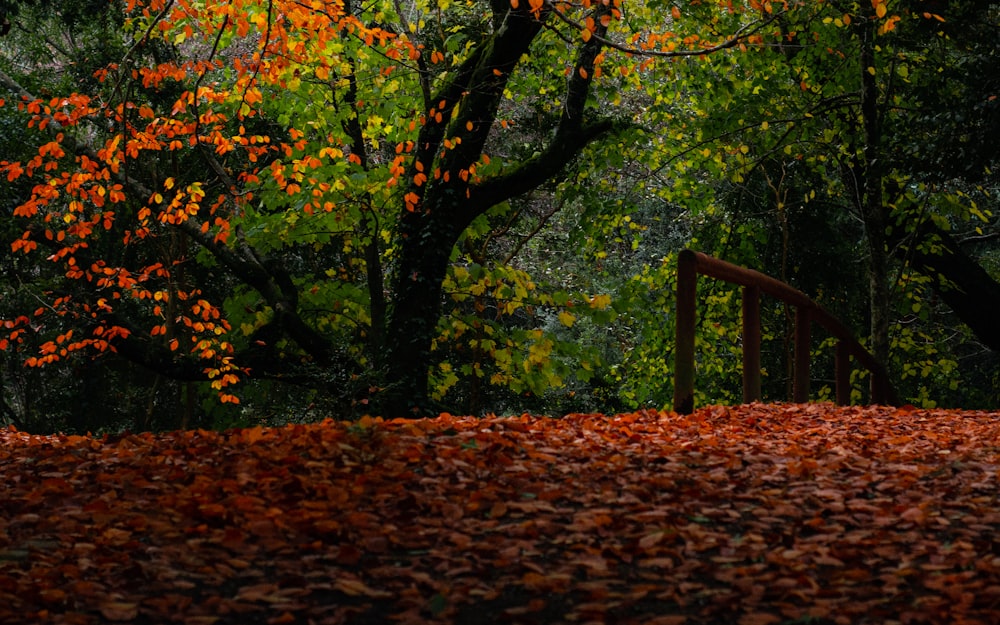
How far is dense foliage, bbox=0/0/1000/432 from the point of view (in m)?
9.73

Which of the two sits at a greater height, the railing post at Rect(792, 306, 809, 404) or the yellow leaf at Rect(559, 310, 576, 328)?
the yellow leaf at Rect(559, 310, 576, 328)

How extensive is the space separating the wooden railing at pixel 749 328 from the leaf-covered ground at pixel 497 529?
126 cm

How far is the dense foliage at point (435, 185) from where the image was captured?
383 inches

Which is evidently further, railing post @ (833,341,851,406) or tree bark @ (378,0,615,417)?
railing post @ (833,341,851,406)

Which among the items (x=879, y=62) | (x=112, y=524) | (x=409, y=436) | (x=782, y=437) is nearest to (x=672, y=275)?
(x=879, y=62)

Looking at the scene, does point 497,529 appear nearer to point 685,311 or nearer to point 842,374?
point 685,311

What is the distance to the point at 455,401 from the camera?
16.1m

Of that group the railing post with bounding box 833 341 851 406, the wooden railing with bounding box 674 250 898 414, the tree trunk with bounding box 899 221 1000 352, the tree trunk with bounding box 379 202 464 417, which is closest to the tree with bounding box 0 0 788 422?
the tree trunk with bounding box 379 202 464 417

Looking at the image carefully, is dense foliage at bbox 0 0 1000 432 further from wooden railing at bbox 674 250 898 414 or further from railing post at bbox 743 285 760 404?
railing post at bbox 743 285 760 404

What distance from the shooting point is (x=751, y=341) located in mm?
7500

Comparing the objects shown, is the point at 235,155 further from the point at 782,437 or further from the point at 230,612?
the point at 230,612

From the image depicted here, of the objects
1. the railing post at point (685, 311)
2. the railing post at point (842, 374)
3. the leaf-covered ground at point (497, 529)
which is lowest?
the leaf-covered ground at point (497, 529)

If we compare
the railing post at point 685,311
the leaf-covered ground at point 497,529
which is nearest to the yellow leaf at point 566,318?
the railing post at point 685,311

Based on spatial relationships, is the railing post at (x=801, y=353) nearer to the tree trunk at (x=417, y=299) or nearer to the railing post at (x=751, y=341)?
the railing post at (x=751, y=341)
